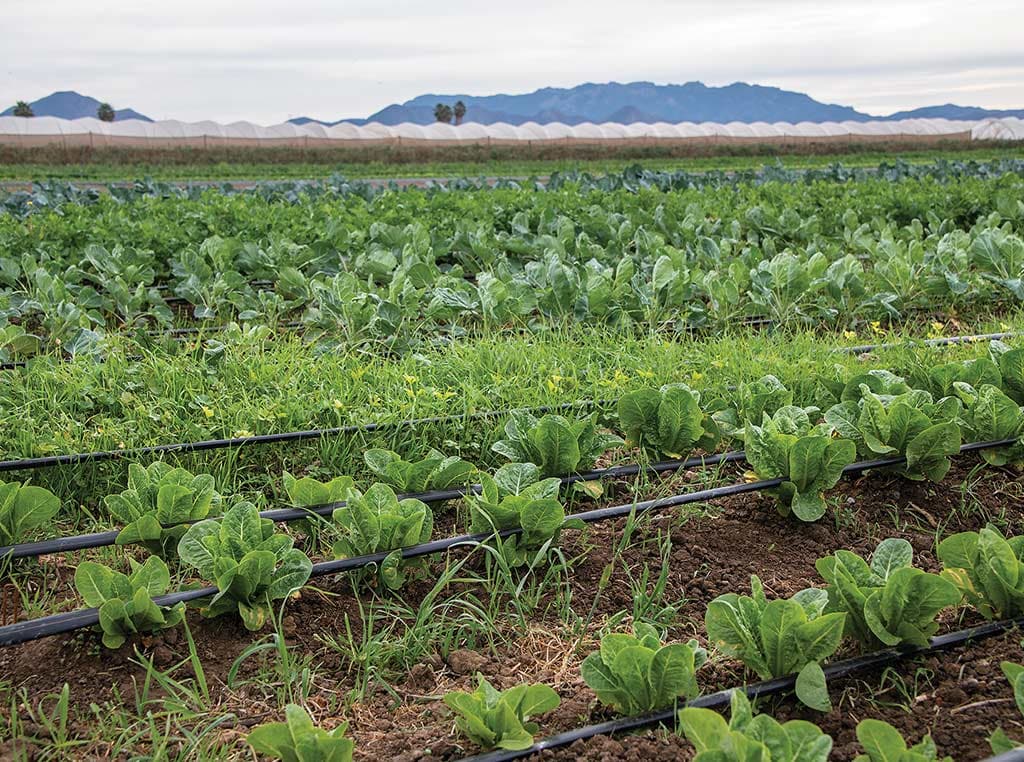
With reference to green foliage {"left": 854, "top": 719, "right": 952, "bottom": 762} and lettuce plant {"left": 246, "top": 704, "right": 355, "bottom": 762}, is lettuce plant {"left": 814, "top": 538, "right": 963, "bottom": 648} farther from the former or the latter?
lettuce plant {"left": 246, "top": 704, "right": 355, "bottom": 762}

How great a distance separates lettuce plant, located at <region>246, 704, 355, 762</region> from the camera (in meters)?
1.60

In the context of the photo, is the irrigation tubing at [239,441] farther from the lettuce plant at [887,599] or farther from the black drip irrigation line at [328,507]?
the lettuce plant at [887,599]

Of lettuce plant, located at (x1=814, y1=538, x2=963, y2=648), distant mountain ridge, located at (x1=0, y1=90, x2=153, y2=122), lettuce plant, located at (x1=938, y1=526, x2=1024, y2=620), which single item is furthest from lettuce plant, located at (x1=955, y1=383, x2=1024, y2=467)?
distant mountain ridge, located at (x1=0, y1=90, x2=153, y2=122)

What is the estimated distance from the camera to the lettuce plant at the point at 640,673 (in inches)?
70.1

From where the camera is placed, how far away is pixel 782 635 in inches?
73.9

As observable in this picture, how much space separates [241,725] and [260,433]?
1.42 meters

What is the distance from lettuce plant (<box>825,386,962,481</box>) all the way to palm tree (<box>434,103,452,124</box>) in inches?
2071

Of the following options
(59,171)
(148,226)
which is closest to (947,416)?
(148,226)

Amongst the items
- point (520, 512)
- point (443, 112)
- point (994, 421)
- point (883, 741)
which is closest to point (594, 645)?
point (520, 512)

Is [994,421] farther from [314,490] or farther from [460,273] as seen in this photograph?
[460,273]

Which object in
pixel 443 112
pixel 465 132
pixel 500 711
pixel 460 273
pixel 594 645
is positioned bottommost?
pixel 594 645

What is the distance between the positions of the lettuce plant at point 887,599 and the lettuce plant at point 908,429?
77 centimetres

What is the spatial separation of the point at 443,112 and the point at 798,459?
5325cm

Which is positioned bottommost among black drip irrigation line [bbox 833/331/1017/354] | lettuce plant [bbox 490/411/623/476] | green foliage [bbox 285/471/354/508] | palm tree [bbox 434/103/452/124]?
green foliage [bbox 285/471/354/508]
